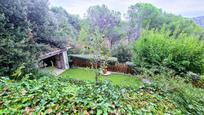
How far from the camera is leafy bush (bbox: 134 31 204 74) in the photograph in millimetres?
11516

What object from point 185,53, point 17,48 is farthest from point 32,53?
point 185,53

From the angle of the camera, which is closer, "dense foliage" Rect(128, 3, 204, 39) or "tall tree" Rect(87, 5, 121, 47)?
"tall tree" Rect(87, 5, 121, 47)

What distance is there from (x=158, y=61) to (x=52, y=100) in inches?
414

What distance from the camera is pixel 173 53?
11914 millimetres

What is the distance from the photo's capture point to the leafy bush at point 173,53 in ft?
37.8

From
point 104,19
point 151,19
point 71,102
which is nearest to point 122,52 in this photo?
point 104,19

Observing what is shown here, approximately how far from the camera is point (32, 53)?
9672 millimetres

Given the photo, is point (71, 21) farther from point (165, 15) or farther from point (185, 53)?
point (185, 53)

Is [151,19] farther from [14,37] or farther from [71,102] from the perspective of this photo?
[71,102]

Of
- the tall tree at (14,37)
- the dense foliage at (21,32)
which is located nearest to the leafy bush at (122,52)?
the dense foliage at (21,32)

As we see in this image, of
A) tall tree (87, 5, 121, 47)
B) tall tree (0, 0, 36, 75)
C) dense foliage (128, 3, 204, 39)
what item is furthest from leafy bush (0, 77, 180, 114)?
dense foliage (128, 3, 204, 39)

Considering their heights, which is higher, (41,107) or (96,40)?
(96,40)

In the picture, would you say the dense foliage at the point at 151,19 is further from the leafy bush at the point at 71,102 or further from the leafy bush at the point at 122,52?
the leafy bush at the point at 71,102

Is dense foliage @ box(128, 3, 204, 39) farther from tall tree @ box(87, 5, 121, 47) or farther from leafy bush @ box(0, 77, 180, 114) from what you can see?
leafy bush @ box(0, 77, 180, 114)
